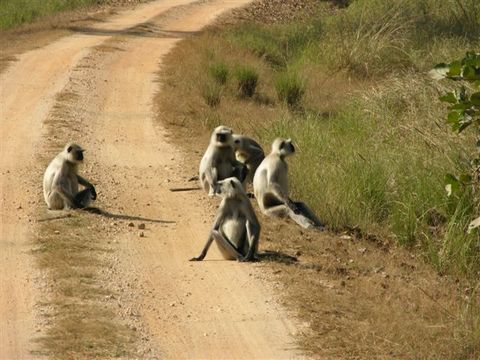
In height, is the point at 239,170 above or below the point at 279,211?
above

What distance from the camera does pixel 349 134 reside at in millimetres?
16969

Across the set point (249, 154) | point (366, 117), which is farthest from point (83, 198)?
point (366, 117)

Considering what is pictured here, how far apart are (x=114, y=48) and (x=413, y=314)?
17.8m

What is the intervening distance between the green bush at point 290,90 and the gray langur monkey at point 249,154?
19.6 feet

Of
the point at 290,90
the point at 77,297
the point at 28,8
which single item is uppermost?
the point at 77,297

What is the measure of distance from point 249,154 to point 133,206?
207 centimetres

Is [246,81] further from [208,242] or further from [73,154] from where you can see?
[208,242]

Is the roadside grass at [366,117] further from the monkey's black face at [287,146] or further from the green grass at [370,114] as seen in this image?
the monkey's black face at [287,146]

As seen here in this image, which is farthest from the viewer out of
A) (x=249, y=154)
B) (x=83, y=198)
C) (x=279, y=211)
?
(x=249, y=154)

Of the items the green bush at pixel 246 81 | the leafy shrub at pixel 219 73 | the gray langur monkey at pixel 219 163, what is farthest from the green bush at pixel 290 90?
the gray langur monkey at pixel 219 163

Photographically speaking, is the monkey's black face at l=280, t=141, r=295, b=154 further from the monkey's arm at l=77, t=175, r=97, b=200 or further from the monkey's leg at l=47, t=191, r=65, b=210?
the monkey's leg at l=47, t=191, r=65, b=210

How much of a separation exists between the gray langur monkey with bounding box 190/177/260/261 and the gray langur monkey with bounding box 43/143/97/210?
93.0 inches

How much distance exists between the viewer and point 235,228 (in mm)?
11250

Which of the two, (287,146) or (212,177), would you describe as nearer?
(287,146)
